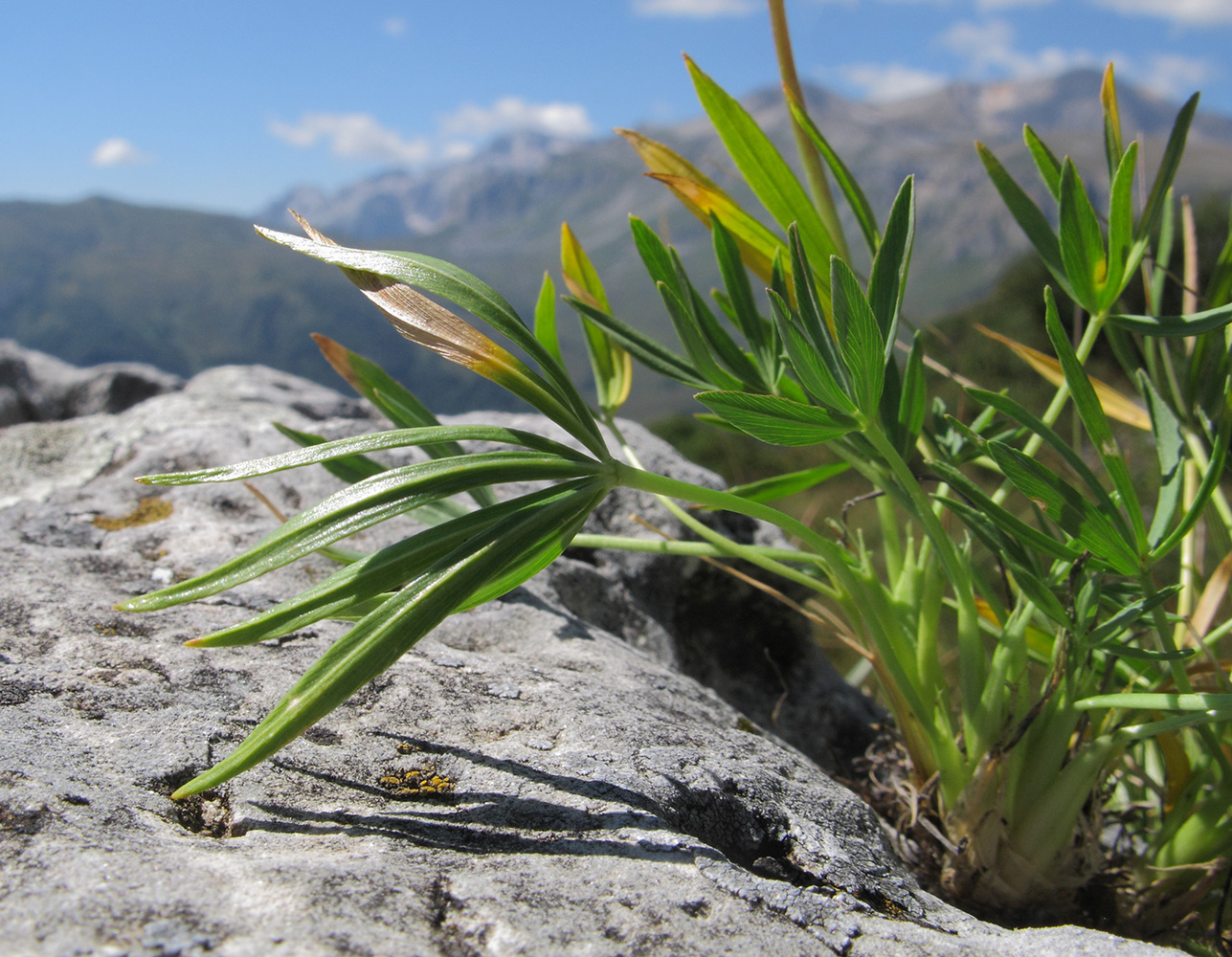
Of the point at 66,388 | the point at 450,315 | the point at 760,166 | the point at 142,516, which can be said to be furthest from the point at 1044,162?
the point at 66,388

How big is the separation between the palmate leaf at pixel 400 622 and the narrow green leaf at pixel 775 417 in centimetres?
16

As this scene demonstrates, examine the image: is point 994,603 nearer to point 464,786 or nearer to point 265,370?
point 464,786

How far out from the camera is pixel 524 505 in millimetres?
816

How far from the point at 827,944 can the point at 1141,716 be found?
2.19ft

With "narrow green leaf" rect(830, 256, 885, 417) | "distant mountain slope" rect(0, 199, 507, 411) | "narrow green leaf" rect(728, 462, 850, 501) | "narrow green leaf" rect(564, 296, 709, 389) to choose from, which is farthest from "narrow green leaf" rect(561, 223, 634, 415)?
"distant mountain slope" rect(0, 199, 507, 411)

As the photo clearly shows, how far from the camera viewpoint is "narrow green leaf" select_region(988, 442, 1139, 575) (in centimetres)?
89

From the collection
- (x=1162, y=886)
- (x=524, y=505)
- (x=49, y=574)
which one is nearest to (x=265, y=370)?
(x=49, y=574)

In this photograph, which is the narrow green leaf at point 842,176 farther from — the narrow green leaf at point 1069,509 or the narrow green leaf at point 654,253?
the narrow green leaf at point 1069,509

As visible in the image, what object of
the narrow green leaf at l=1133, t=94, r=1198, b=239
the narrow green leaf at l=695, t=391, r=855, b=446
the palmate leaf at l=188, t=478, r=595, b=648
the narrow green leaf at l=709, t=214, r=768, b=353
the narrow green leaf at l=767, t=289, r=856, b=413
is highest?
the narrow green leaf at l=1133, t=94, r=1198, b=239

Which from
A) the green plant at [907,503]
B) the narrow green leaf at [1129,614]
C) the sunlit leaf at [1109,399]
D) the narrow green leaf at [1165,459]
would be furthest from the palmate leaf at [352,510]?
the sunlit leaf at [1109,399]

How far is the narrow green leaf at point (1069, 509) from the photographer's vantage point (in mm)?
891

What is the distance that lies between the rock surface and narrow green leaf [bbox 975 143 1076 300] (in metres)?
0.82

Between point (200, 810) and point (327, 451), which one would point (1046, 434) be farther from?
point (200, 810)

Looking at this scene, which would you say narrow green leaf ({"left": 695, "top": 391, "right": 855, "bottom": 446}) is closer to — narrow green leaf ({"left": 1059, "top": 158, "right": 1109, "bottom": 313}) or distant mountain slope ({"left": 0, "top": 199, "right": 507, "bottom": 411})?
narrow green leaf ({"left": 1059, "top": 158, "right": 1109, "bottom": 313})
